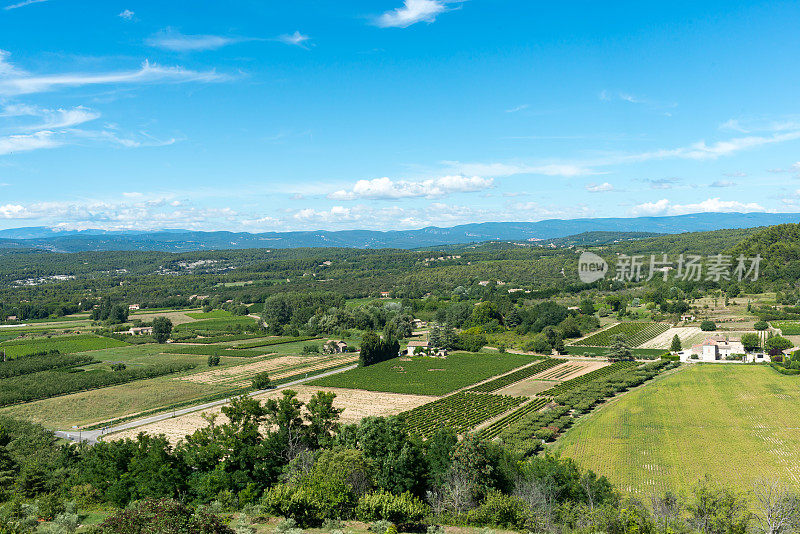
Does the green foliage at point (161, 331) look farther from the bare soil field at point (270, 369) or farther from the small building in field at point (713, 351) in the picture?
the small building in field at point (713, 351)

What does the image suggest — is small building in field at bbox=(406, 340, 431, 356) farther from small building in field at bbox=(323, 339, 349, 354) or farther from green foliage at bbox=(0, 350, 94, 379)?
green foliage at bbox=(0, 350, 94, 379)

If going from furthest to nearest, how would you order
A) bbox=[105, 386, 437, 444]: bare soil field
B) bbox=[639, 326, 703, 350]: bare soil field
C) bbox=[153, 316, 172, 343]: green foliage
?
1. bbox=[153, 316, 172, 343]: green foliage
2. bbox=[639, 326, 703, 350]: bare soil field
3. bbox=[105, 386, 437, 444]: bare soil field

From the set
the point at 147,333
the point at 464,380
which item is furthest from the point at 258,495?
the point at 147,333

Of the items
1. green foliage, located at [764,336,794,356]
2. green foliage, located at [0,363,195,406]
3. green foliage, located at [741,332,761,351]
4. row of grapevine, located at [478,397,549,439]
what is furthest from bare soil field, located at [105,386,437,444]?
green foliage, located at [764,336,794,356]

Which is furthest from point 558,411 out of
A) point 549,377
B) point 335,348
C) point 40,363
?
point 40,363

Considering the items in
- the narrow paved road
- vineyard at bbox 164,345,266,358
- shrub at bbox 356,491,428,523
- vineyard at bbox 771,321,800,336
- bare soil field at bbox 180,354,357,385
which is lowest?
vineyard at bbox 164,345,266,358

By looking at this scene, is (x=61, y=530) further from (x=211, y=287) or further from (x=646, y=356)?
(x=211, y=287)

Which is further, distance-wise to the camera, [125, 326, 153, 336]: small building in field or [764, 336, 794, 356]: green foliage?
[125, 326, 153, 336]: small building in field
